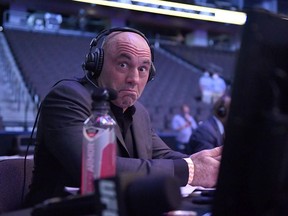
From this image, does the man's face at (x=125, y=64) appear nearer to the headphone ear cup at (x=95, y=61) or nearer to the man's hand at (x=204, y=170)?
the headphone ear cup at (x=95, y=61)

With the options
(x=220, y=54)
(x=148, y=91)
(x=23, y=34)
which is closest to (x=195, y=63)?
(x=220, y=54)

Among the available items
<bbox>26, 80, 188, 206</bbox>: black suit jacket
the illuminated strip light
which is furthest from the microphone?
the illuminated strip light

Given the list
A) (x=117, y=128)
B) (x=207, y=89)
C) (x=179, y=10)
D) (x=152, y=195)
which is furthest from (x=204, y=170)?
(x=207, y=89)

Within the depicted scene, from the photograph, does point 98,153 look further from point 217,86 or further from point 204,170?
point 217,86

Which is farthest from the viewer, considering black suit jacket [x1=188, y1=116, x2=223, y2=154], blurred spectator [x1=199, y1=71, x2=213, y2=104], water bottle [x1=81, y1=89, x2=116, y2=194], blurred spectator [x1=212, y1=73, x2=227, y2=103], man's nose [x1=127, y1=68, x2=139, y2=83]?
blurred spectator [x1=199, y1=71, x2=213, y2=104]

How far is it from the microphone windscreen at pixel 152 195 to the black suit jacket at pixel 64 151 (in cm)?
36

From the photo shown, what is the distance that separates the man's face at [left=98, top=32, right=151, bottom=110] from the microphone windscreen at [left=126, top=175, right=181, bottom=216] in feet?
1.87

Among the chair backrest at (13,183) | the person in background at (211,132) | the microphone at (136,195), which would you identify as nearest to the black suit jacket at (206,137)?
the person in background at (211,132)

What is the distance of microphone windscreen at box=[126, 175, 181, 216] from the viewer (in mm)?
512

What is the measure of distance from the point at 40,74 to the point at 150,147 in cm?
747

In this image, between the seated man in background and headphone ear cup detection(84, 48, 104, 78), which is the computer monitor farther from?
headphone ear cup detection(84, 48, 104, 78)

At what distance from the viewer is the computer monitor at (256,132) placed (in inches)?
21.6

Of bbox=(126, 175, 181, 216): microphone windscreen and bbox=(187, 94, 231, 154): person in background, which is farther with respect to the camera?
bbox=(187, 94, 231, 154): person in background

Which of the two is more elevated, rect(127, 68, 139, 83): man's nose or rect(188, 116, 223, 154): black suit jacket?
rect(127, 68, 139, 83): man's nose
